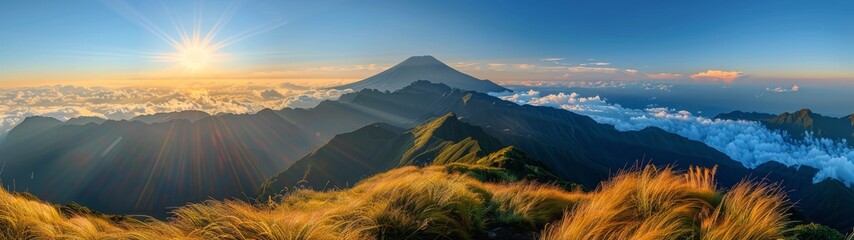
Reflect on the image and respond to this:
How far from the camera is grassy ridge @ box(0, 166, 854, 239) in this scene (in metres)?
4.19

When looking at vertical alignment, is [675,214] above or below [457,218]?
above

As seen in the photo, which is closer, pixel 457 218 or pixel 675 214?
pixel 675 214

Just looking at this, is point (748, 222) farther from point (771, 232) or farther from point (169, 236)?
point (169, 236)

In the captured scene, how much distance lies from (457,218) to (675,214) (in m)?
2.96

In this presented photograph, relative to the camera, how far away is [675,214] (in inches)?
192

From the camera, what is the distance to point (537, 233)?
5773 mm

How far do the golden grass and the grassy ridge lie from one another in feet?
0.05

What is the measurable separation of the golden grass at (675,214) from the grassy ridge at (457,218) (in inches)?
0.5

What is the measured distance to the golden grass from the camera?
4.21 meters

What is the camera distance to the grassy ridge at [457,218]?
4191 mm

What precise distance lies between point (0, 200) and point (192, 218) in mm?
2941

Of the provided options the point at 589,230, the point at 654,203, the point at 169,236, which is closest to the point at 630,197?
the point at 654,203

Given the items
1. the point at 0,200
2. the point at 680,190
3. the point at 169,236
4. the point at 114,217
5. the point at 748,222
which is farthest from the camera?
the point at 114,217

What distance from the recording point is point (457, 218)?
19.3 feet
